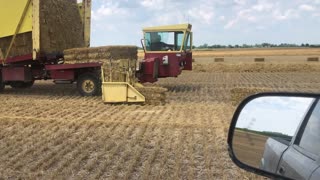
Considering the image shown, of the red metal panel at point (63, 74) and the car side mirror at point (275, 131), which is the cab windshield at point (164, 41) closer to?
the red metal panel at point (63, 74)

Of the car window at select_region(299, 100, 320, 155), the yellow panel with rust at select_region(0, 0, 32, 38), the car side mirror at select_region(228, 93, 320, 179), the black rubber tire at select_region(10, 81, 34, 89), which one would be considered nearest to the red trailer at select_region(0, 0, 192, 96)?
the yellow panel with rust at select_region(0, 0, 32, 38)

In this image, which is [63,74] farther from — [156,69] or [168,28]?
[168,28]

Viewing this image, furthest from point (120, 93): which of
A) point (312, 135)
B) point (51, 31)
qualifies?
point (312, 135)

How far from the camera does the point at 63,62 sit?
15.3 meters

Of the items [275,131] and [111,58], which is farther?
[111,58]

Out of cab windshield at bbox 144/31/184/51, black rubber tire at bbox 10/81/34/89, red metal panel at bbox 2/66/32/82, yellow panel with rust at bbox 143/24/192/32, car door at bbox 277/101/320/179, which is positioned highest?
yellow panel with rust at bbox 143/24/192/32

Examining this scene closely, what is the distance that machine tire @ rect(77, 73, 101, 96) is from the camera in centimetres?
1462

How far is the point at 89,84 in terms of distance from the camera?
14.8 meters

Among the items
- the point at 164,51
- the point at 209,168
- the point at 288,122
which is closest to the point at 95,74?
the point at 164,51

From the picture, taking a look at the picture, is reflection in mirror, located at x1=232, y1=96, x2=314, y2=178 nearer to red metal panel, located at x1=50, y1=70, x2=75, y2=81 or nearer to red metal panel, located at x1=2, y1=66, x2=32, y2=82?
red metal panel, located at x1=50, y1=70, x2=75, y2=81

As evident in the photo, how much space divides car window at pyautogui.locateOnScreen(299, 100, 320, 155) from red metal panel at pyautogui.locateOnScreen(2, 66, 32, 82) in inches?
558

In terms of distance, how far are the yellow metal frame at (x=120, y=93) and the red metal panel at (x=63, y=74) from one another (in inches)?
90.5

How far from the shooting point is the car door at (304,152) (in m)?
2.00

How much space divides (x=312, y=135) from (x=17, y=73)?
1444cm
